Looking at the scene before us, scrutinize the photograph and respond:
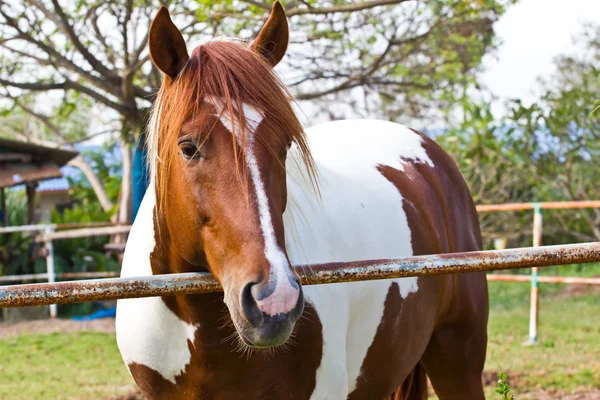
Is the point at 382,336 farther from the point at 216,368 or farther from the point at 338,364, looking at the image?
the point at 216,368

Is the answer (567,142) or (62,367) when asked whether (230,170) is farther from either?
(567,142)

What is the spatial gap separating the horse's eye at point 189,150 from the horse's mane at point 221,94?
0.16ft

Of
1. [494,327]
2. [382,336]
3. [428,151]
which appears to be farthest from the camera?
[494,327]

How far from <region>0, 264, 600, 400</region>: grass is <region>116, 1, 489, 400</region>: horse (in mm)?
2699

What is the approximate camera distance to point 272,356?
1.96 m

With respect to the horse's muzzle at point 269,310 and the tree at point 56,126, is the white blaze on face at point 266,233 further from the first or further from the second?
the tree at point 56,126

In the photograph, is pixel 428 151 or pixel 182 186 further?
pixel 428 151

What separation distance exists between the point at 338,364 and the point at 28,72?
8616mm

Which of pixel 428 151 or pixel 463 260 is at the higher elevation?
pixel 428 151

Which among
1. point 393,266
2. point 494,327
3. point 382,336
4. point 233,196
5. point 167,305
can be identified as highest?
point 233,196

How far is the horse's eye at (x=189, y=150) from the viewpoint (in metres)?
1.76

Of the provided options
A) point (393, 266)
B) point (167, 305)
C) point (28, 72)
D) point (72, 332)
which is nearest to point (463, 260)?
point (393, 266)

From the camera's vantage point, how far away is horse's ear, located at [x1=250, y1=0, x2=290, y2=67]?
6.84 feet

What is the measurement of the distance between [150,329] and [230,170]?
72 cm
